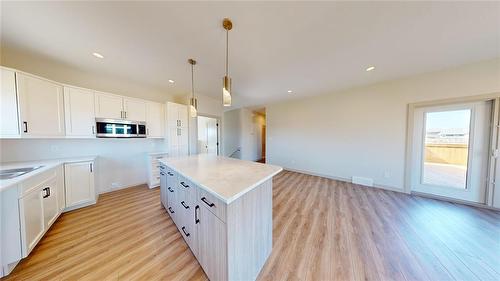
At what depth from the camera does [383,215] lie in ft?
7.71

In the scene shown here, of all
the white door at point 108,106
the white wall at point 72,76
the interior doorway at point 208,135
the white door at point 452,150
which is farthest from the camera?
the interior doorway at point 208,135

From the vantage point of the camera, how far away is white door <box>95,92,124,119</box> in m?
2.81

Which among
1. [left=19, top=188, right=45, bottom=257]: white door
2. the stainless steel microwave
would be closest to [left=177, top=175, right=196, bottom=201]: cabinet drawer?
[left=19, top=188, right=45, bottom=257]: white door

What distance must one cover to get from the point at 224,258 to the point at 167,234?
4.22 feet

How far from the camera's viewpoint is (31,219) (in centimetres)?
158

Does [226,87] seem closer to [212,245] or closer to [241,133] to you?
[212,245]

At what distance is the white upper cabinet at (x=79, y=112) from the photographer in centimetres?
250

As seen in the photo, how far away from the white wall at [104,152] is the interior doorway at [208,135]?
2002 mm

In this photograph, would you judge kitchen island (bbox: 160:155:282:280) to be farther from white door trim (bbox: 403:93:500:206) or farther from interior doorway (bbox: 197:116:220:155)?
interior doorway (bbox: 197:116:220:155)

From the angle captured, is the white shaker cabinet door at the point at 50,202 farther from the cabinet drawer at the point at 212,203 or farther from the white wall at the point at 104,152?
the cabinet drawer at the point at 212,203

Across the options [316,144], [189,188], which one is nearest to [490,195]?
[316,144]

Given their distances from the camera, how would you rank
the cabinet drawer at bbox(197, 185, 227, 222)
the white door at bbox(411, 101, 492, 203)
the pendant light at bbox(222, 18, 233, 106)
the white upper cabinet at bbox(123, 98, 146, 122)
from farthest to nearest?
the white upper cabinet at bbox(123, 98, 146, 122), the white door at bbox(411, 101, 492, 203), the pendant light at bbox(222, 18, 233, 106), the cabinet drawer at bbox(197, 185, 227, 222)

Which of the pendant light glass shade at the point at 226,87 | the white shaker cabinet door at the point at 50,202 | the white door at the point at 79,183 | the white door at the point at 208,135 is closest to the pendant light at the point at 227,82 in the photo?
the pendant light glass shade at the point at 226,87

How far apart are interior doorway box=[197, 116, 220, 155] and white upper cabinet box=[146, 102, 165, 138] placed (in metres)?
1.80
